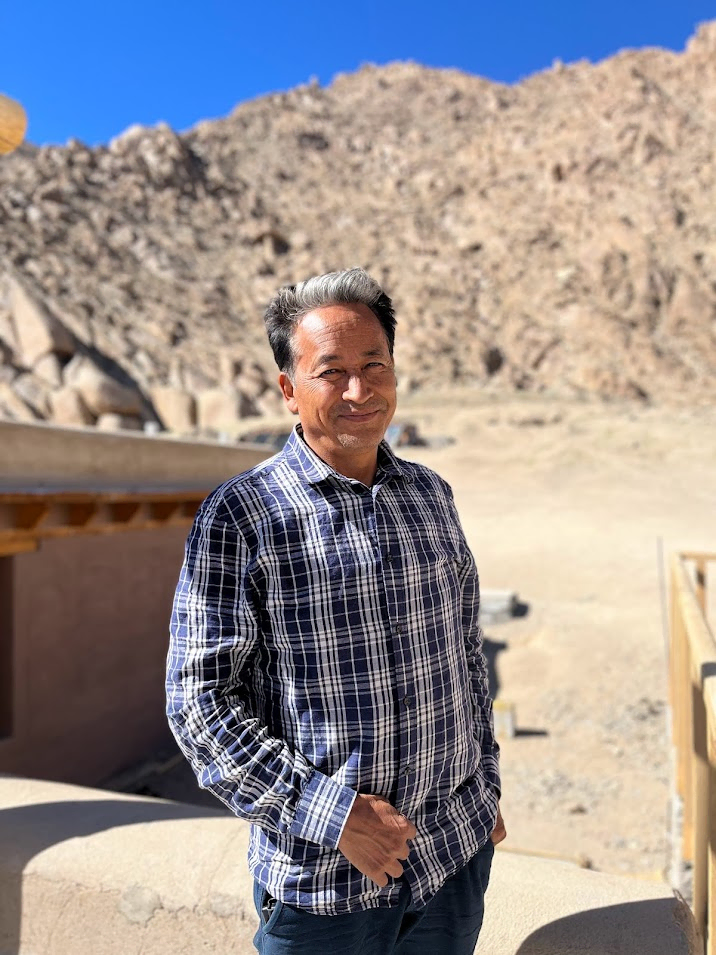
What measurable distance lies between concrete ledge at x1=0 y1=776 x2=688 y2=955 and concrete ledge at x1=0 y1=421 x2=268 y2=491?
11.8ft

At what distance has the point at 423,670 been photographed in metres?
1.49

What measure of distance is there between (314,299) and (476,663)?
901 mm

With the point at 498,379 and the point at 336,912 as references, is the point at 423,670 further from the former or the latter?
the point at 498,379

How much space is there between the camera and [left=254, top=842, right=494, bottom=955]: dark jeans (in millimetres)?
1380

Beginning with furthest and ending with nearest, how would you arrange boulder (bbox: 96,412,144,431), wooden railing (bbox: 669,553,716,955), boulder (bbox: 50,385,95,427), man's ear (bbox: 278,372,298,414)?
1. boulder (bbox: 50,385,95,427)
2. boulder (bbox: 96,412,144,431)
3. wooden railing (bbox: 669,553,716,955)
4. man's ear (bbox: 278,372,298,414)

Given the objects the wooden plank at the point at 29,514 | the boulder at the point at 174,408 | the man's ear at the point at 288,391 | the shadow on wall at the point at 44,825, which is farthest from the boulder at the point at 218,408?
the man's ear at the point at 288,391

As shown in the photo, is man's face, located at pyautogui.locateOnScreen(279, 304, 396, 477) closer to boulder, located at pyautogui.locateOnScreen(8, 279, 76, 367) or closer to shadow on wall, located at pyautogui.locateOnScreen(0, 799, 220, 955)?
shadow on wall, located at pyautogui.locateOnScreen(0, 799, 220, 955)

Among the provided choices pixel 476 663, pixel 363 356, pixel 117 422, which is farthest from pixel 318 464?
pixel 117 422

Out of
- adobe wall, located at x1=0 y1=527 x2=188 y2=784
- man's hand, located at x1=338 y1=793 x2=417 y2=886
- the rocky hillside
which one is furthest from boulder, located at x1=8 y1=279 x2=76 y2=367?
man's hand, located at x1=338 y1=793 x2=417 y2=886

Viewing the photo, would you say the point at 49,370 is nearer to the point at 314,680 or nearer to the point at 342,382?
the point at 342,382

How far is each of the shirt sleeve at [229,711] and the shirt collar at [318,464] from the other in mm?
200

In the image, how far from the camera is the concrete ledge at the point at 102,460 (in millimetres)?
5547

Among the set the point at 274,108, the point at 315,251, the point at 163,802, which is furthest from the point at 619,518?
the point at 274,108

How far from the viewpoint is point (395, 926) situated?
1.45 m
